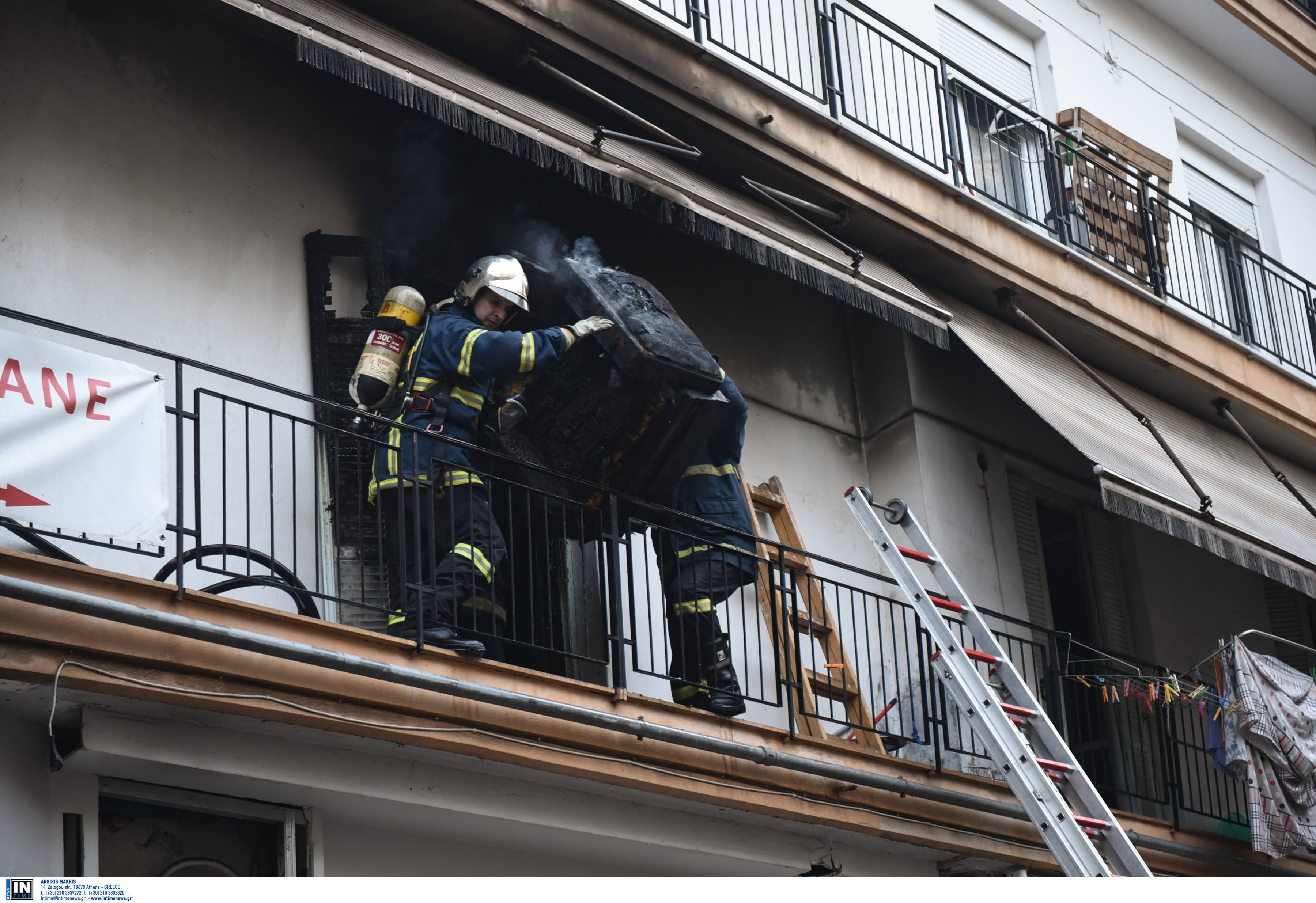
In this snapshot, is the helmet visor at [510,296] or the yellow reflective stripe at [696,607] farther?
the yellow reflective stripe at [696,607]

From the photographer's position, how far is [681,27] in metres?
10.1

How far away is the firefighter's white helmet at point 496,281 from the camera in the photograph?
816 centimetres

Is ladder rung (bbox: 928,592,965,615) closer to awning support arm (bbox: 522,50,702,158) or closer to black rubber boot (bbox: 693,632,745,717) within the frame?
black rubber boot (bbox: 693,632,745,717)

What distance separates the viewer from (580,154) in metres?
8.33

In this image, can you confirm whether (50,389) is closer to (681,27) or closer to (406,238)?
(406,238)

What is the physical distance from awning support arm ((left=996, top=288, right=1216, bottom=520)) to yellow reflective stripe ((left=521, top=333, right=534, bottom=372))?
406 cm

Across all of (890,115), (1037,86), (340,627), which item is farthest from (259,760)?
(1037,86)

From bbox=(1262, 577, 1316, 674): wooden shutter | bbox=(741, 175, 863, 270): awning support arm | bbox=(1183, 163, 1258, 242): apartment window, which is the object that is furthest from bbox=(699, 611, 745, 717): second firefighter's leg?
bbox=(1183, 163, 1258, 242): apartment window

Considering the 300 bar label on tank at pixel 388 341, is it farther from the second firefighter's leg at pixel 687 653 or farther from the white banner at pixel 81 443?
the second firefighter's leg at pixel 687 653

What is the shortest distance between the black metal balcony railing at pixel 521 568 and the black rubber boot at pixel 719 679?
10.0 inches

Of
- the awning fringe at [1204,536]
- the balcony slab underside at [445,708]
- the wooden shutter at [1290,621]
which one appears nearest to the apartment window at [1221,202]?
the wooden shutter at [1290,621]

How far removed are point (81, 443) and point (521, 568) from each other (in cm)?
272

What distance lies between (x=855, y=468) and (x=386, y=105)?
4036 mm

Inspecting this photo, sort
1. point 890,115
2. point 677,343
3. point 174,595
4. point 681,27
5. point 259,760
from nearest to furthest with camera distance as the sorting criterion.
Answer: point 174,595, point 259,760, point 677,343, point 681,27, point 890,115
